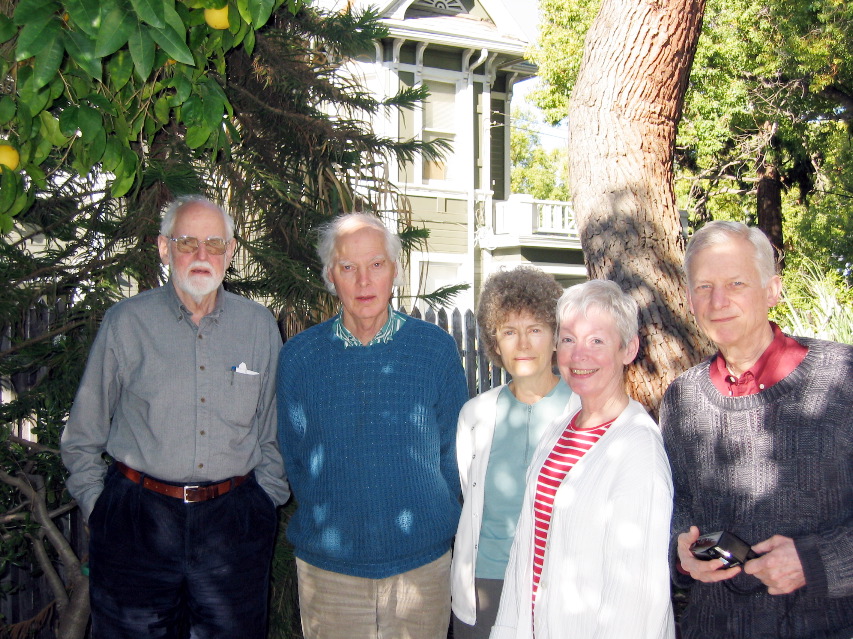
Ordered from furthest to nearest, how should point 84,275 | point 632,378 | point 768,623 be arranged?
point 632,378 < point 84,275 < point 768,623

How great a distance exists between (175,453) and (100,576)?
0.55m

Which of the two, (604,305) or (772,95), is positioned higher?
(772,95)

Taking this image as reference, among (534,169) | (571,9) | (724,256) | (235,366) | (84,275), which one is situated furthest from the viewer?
(534,169)

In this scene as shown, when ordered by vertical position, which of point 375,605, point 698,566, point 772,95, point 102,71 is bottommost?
point 375,605

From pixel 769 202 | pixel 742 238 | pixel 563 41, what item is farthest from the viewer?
pixel 769 202

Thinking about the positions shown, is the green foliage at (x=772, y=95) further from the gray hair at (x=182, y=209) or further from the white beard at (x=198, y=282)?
the white beard at (x=198, y=282)

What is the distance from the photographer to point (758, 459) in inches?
89.2

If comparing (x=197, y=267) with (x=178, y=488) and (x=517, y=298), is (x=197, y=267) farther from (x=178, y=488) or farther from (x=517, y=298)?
(x=517, y=298)

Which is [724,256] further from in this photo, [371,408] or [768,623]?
[371,408]

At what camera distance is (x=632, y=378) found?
15.0 feet

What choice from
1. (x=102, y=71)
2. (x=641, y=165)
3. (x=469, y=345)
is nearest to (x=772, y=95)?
(x=469, y=345)

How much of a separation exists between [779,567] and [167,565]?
2054 mm

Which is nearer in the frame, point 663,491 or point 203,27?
point 663,491

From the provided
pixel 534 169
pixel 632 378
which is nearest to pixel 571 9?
pixel 632 378
